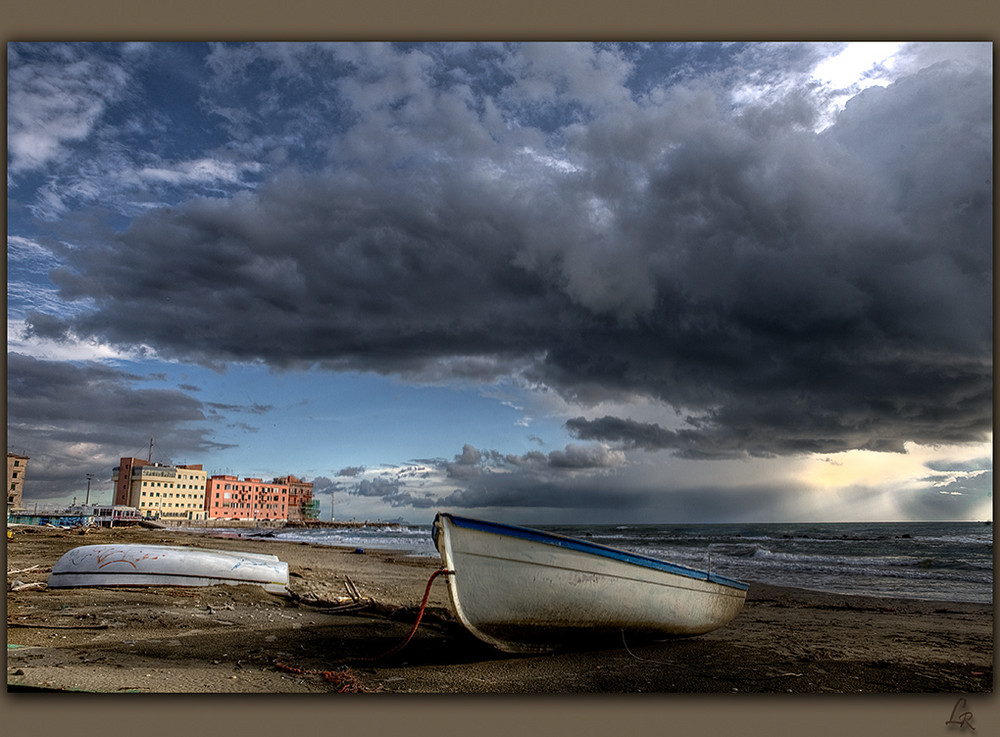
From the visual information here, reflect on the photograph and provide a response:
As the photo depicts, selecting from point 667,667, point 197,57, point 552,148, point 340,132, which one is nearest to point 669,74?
point 552,148

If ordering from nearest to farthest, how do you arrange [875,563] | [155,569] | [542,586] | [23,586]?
[542,586] → [23,586] → [155,569] → [875,563]

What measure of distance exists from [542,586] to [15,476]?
463cm

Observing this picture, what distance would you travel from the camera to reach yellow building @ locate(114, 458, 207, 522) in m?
11.6

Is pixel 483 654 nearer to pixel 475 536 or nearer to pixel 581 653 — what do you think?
pixel 581 653

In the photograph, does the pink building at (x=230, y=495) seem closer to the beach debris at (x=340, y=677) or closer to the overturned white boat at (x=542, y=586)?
the beach debris at (x=340, y=677)

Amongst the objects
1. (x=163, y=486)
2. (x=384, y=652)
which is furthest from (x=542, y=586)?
(x=163, y=486)

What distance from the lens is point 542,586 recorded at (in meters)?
4.68

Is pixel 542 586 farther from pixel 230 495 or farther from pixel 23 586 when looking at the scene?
pixel 230 495

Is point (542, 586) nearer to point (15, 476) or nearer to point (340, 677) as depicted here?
point (340, 677)

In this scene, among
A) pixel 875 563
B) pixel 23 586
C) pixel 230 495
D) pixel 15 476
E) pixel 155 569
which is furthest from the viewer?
pixel 230 495

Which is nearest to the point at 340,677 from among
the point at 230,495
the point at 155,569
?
the point at 155,569

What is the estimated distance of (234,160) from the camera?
591 centimetres

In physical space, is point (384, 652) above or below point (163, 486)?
below
